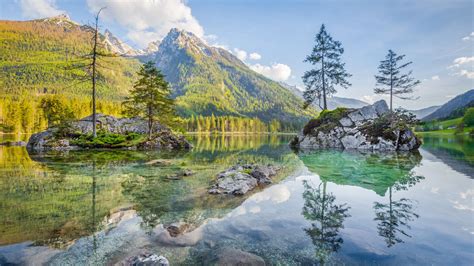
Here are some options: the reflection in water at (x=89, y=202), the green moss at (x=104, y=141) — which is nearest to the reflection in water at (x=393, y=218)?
the reflection in water at (x=89, y=202)

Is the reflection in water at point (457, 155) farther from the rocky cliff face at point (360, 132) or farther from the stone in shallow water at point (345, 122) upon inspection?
the stone in shallow water at point (345, 122)

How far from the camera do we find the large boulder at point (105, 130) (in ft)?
110

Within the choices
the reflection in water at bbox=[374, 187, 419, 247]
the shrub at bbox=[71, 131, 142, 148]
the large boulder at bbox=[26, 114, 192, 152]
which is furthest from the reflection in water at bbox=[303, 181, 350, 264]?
the shrub at bbox=[71, 131, 142, 148]

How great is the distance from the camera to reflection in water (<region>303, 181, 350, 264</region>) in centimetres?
621

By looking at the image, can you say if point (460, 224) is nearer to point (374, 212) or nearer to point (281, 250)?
point (374, 212)

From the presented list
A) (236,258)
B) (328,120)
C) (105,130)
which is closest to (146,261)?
(236,258)

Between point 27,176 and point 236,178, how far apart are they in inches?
484

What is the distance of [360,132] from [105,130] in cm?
3935

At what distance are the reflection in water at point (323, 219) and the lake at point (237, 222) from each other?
0.03 m

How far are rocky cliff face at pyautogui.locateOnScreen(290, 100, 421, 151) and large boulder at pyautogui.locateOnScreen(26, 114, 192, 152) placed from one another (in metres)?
20.7

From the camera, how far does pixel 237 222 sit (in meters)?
8.00

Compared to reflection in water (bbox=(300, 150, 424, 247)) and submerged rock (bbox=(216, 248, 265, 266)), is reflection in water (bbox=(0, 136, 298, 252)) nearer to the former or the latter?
submerged rock (bbox=(216, 248, 265, 266))

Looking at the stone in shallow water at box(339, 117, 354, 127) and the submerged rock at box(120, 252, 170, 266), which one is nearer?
the submerged rock at box(120, 252, 170, 266)

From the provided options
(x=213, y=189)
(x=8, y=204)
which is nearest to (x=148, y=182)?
(x=213, y=189)
